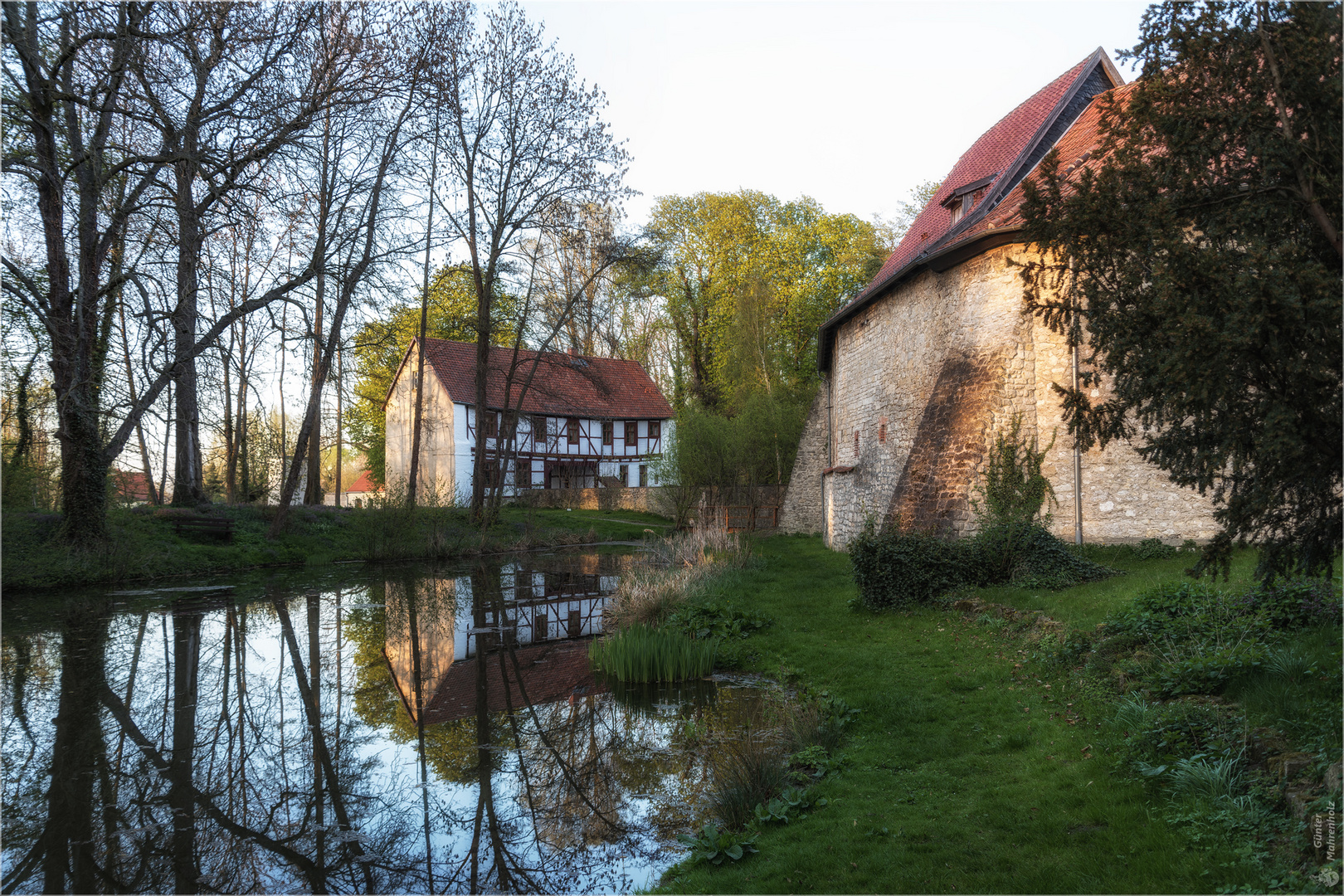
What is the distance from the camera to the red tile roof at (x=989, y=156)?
1560 cm

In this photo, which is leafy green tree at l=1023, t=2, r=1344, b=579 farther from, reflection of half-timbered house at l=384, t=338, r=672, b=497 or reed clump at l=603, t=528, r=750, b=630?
reflection of half-timbered house at l=384, t=338, r=672, b=497

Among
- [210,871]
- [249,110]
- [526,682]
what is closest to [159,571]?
[249,110]

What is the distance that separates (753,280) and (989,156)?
49.6ft

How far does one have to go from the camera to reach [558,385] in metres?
37.2

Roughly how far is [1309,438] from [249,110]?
13071 mm

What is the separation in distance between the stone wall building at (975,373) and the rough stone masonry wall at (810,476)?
3986mm

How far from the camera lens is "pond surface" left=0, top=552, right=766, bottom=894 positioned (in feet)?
13.9

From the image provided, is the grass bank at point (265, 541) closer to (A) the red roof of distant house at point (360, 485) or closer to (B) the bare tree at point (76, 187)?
(B) the bare tree at point (76, 187)

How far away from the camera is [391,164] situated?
57.5 feet

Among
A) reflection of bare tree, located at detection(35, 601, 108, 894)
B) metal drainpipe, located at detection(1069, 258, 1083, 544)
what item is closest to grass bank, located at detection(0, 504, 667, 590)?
reflection of bare tree, located at detection(35, 601, 108, 894)

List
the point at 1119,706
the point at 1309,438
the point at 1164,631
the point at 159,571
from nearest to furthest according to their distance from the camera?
the point at 1309,438 → the point at 1119,706 → the point at 1164,631 → the point at 159,571

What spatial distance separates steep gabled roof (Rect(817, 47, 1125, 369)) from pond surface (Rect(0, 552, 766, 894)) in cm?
962

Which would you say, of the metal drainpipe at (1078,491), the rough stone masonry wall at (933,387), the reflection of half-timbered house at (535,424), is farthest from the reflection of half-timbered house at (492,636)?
the reflection of half-timbered house at (535,424)

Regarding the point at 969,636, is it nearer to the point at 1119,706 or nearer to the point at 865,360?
the point at 1119,706
